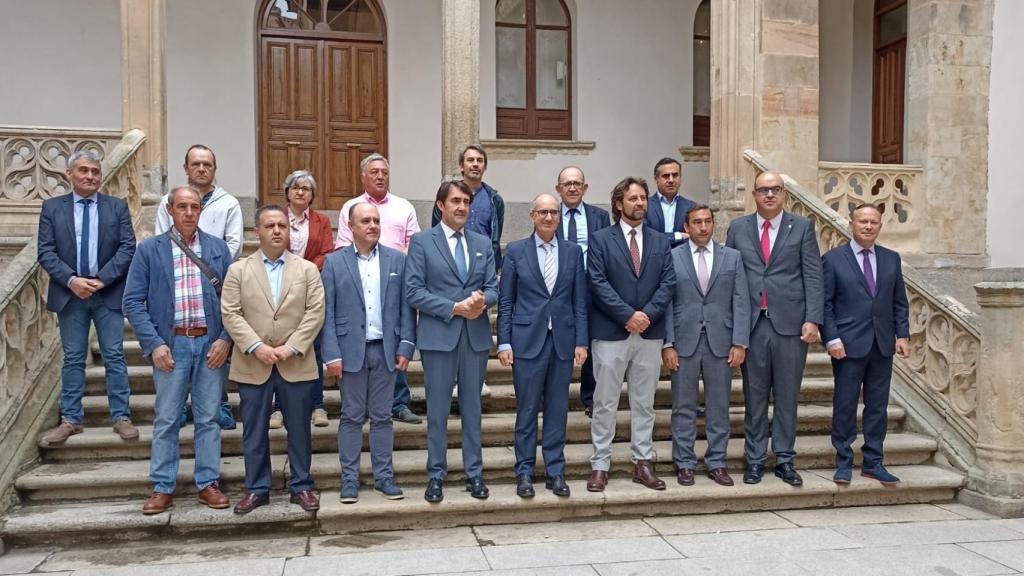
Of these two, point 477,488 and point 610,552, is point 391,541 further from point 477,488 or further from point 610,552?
point 610,552

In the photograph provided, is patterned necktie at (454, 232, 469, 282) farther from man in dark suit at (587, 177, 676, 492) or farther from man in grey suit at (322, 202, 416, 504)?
man in dark suit at (587, 177, 676, 492)

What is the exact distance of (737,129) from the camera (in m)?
9.08

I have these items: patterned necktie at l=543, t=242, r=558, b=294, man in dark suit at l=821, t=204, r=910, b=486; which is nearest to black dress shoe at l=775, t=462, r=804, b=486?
man in dark suit at l=821, t=204, r=910, b=486

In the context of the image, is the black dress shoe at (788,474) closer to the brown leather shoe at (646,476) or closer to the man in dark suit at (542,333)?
the brown leather shoe at (646,476)

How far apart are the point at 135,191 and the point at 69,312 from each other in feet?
8.43

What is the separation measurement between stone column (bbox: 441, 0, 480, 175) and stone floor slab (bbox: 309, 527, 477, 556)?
3.96 meters

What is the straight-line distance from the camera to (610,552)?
470 centimetres

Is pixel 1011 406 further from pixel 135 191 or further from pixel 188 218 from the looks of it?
pixel 135 191

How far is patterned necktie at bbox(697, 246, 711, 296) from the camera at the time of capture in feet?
18.5

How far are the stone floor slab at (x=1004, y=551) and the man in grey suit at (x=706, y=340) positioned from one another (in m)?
1.47

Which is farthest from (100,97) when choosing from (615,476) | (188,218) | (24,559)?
(615,476)

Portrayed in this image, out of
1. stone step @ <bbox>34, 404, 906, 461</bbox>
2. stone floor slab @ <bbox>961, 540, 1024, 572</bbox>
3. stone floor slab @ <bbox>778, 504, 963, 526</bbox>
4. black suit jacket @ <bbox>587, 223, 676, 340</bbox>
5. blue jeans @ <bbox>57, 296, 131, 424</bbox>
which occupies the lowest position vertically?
stone floor slab @ <bbox>778, 504, 963, 526</bbox>

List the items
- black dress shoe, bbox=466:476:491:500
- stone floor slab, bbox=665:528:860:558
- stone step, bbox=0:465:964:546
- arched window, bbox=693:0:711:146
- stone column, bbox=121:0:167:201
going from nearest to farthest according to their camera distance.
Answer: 1. stone floor slab, bbox=665:528:860:558
2. stone step, bbox=0:465:964:546
3. black dress shoe, bbox=466:476:491:500
4. stone column, bbox=121:0:167:201
5. arched window, bbox=693:0:711:146

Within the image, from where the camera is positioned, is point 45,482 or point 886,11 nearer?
point 45,482
